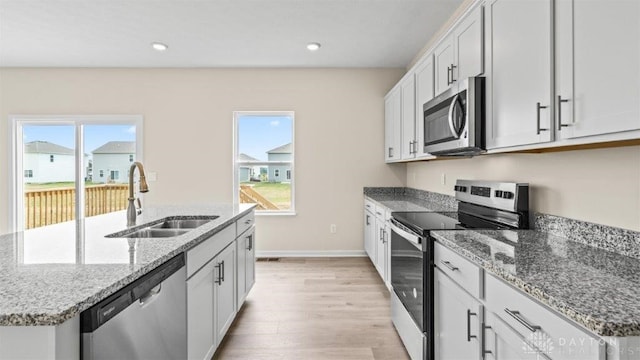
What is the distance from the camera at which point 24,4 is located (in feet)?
9.89

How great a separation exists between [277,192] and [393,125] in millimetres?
1831

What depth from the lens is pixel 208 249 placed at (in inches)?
76.8

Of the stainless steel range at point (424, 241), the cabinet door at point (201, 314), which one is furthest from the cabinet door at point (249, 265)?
the stainless steel range at point (424, 241)

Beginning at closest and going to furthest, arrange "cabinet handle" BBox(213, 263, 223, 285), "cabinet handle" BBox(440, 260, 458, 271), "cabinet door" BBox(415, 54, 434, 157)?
"cabinet handle" BBox(440, 260, 458, 271) < "cabinet handle" BBox(213, 263, 223, 285) < "cabinet door" BBox(415, 54, 434, 157)

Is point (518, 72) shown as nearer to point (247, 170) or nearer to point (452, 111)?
point (452, 111)

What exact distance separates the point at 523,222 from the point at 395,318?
1109 millimetres

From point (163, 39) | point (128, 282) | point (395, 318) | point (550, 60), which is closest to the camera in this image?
point (128, 282)

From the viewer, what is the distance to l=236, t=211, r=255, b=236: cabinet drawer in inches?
106

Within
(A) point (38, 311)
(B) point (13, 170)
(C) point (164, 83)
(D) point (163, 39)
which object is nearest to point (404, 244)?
(A) point (38, 311)

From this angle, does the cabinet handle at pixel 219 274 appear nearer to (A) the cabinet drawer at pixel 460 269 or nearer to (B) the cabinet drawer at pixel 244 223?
(B) the cabinet drawer at pixel 244 223

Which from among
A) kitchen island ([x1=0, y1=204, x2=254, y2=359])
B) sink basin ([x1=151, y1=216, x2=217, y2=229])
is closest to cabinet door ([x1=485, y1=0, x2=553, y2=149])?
kitchen island ([x1=0, y1=204, x2=254, y2=359])

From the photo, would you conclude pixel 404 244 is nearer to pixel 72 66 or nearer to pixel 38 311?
pixel 38 311

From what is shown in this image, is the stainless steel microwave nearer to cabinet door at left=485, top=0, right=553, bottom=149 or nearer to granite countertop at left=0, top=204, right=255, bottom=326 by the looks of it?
cabinet door at left=485, top=0, right=553, bottom=149

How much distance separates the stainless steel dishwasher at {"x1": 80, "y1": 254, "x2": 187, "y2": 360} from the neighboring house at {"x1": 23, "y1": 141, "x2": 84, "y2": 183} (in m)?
4.34
